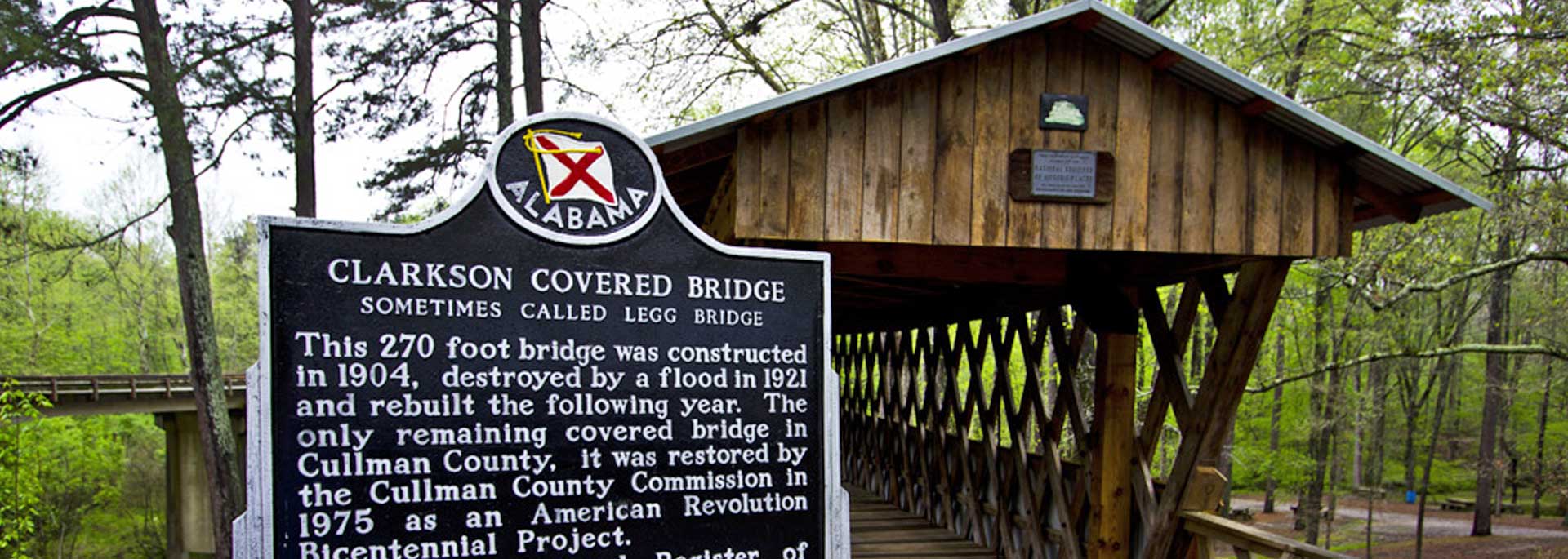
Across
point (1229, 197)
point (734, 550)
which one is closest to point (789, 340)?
point (734, 550)

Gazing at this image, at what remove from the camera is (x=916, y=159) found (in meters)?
5.20

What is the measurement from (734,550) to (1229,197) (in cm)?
366

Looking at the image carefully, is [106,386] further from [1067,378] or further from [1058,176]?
[1058,176]

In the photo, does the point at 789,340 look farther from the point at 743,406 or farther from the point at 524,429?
the point at 524,429

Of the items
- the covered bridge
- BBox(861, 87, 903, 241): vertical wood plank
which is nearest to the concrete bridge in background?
the covered bridge

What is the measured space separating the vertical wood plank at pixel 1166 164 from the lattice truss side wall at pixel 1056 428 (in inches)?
32.3

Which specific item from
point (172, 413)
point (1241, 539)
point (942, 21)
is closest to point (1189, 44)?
point (942, 21)

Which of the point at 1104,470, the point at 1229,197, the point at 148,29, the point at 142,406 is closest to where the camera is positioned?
the point at 1229,197

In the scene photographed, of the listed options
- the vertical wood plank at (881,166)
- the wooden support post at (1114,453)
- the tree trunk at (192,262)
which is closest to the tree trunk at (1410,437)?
the wooden support post at (1114,453)

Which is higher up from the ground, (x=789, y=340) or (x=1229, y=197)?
(x=1229, y=197)

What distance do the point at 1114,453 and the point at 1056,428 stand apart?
85cm

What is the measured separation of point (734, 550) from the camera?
3385 mm

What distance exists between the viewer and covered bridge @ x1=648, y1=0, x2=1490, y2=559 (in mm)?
5062

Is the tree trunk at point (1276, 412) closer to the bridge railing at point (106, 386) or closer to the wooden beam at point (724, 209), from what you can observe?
the wooden beam at point (724, 209)
